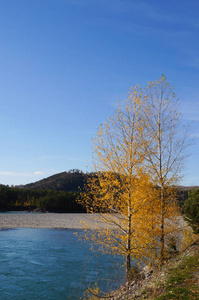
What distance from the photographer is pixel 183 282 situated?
31.1ft

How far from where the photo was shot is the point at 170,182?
47.1 feet

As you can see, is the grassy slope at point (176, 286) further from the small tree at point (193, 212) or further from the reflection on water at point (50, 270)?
the small tree at point (193, 212)

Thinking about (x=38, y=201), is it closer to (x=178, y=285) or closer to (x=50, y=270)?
(x=50, y=270)

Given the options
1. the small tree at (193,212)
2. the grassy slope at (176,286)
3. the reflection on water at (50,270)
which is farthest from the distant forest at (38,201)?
the grassy slope at (176,286)

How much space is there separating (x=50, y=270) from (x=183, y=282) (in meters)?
12.2

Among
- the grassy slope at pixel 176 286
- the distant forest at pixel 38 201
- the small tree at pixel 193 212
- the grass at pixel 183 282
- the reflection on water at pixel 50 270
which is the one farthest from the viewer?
the distant forest at pixel 38 201

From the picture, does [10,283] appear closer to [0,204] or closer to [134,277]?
[134,277]

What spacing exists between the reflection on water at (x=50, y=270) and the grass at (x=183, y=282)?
3.28 metres

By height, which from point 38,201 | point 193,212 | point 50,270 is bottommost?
point 50,270

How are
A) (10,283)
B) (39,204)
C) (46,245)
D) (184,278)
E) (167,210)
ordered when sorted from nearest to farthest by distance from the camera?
1. (184,278)
2. (167,210)
3. (10,283)
4. (46,245)
5. (39,204)

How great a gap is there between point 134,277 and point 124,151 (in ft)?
20.7

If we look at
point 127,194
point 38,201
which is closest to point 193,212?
point 127,194

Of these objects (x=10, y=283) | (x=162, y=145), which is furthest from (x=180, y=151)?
(x=10, y=283)

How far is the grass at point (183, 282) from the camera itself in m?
8.22
